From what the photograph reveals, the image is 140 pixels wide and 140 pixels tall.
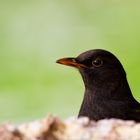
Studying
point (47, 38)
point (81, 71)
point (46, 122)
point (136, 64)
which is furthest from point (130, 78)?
point (46, 122)

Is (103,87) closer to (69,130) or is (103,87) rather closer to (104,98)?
(104,98)

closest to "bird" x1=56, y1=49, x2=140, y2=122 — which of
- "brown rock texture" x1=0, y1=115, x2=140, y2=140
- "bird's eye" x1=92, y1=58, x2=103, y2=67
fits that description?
"bird's eye" x1=92, y1=58, x2=103, y2=67

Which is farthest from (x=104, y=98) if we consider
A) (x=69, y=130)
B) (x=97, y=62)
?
(x=69, y=130)

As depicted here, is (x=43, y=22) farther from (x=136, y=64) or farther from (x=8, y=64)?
(x=136, y=64)

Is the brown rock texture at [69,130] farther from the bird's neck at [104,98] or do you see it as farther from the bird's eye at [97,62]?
the bird's eye at [97,62]

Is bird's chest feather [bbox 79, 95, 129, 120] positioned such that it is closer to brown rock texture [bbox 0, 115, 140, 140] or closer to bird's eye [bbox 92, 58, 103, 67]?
bird's eye [bbox 92, 58, 103, 67]
